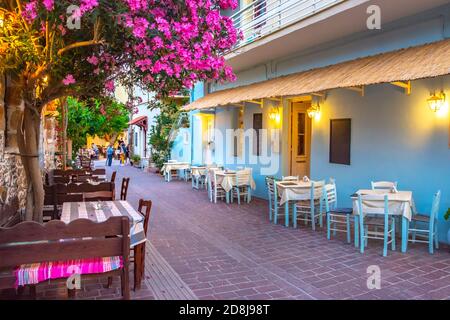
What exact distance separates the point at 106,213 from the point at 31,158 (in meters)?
1.13

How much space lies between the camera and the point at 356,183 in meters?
8.73

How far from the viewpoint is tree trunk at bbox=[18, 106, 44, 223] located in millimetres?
4582

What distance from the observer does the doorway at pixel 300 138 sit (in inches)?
452

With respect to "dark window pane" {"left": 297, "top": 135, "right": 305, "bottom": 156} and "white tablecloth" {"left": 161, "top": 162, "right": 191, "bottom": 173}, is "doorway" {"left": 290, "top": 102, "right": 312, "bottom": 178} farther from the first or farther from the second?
"white tablecloth" {"left": 161, "top": 162, "right": 191, "bottom": 173}

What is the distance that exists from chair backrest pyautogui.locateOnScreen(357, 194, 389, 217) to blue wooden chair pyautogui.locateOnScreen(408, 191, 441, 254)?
715 millimetres

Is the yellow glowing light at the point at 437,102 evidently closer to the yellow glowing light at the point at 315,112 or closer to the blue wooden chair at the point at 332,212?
the blue wooden chair at the point at 332,212

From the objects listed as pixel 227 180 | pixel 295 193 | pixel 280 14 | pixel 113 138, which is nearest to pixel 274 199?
pixel 295 193

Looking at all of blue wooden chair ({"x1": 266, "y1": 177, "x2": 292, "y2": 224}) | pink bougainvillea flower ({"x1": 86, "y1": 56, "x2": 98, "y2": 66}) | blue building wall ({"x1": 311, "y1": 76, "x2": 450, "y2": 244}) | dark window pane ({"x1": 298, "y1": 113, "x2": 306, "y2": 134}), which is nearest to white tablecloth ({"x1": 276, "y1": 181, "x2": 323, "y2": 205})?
blue wooden chair ({"x1": 266, "y1": 177, "x2": 292, "y2": 224})

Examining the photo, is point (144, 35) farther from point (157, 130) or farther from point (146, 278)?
point (157, 130)

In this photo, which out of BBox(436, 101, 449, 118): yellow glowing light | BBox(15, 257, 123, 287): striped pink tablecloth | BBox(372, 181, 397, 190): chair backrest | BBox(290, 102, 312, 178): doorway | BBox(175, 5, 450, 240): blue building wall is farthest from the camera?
BBox(290, 102, 312, 178): doorway

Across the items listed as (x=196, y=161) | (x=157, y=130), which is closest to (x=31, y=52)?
(x=196, y=161)

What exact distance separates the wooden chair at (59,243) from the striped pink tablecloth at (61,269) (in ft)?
0.23

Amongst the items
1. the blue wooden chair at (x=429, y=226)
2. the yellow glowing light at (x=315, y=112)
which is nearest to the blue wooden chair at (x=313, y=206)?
the blue wooden chair at (x=429, y=226)

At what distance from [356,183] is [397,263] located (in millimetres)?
3335
